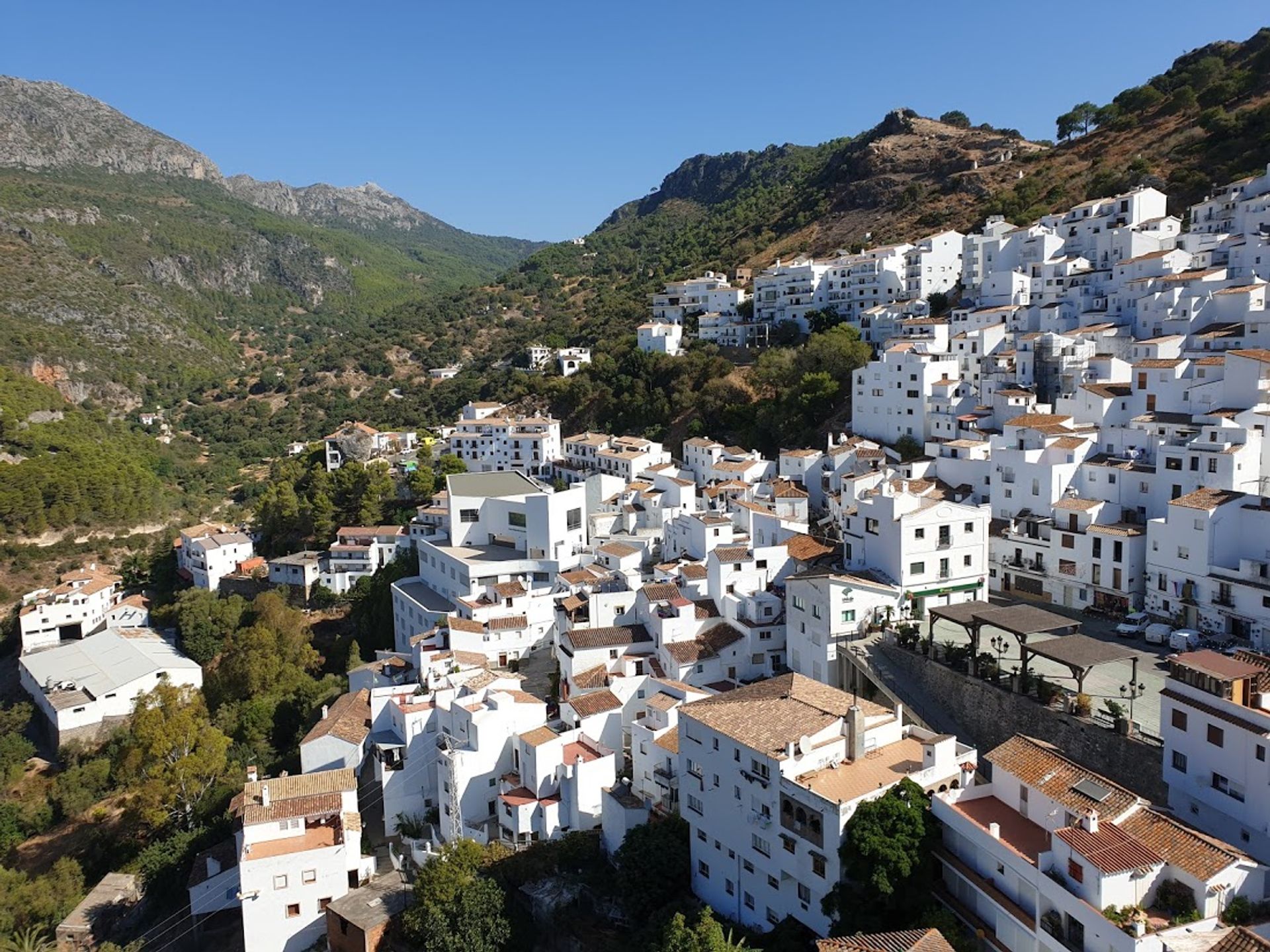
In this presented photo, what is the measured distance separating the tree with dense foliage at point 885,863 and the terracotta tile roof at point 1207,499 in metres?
11.8

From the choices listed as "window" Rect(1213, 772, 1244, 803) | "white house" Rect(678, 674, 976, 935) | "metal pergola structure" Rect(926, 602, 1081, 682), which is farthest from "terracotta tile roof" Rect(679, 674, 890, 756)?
"window" Rect(1213, 772, 1244, 803)

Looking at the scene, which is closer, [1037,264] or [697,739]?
[697,739]

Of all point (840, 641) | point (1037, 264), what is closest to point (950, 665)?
point (840, 641)

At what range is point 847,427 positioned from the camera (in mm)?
40000

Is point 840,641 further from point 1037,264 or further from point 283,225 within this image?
point 283,225

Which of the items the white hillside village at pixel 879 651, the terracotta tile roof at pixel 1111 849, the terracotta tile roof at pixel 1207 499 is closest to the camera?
the terracotta tile roof at pixel 1111 849

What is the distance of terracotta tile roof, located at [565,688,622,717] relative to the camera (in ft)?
71.3

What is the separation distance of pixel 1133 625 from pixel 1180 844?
1038cm

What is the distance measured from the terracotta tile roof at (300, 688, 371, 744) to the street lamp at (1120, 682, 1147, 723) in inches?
742

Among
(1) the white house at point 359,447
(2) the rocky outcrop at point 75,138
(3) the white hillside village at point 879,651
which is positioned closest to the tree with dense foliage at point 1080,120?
(3) the white hillside village at point 879,651

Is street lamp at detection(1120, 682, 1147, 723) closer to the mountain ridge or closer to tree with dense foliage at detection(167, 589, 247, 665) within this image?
tree with dense foliage at detection(167, 589, 247, 665)

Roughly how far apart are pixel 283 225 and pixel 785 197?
269 ft

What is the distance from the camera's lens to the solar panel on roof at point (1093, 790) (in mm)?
12797

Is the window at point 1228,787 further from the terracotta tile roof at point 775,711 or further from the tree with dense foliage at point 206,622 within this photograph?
the tree with dense foliage at point 206,622
